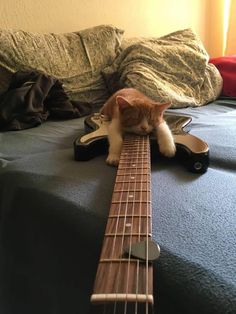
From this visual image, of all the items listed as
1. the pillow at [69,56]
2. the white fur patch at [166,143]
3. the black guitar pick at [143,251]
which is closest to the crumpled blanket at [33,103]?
the pillow at [69,56]

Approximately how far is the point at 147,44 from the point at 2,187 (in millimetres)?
1158

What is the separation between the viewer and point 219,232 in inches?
20.0

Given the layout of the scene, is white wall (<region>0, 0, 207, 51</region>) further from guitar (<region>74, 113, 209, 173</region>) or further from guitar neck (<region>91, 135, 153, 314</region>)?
guitar neck (<region>91, 135, 153, 314</region>)

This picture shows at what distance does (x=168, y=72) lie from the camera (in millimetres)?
1659

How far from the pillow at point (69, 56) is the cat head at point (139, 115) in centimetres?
59

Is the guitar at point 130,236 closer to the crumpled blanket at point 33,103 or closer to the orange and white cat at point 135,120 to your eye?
the orange and white cat at point 135,120

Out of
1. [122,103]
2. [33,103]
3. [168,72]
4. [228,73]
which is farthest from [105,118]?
[228,73]

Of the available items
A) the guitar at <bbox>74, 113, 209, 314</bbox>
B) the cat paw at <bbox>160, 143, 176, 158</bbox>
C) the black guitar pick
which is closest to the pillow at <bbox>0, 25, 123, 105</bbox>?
the guitar at <bbox>74, 113, 209, 314</bbox>

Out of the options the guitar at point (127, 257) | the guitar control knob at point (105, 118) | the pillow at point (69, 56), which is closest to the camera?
the guitar at point (127, 257)

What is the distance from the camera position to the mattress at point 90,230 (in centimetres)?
43

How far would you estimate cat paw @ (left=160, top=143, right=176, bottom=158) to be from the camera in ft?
2.72

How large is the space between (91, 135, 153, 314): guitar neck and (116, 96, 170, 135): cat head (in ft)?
1.03

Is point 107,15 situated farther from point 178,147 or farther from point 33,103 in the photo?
point 178,147

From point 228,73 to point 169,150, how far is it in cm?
123
